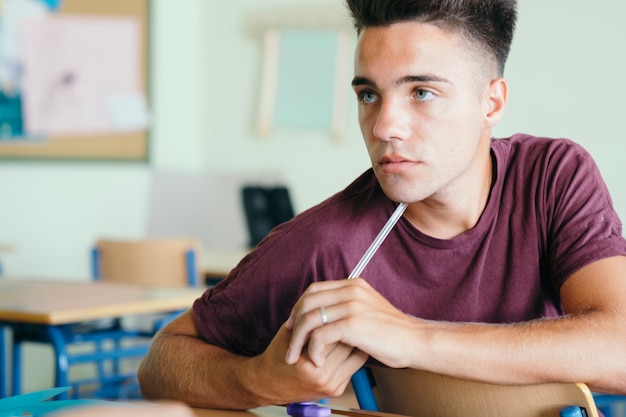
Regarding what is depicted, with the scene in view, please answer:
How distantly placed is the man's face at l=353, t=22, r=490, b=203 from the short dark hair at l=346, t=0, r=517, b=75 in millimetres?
15

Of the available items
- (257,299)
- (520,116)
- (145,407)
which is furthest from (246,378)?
(520,116)

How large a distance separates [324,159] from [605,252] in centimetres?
402

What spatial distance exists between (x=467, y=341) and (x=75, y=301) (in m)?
2.01

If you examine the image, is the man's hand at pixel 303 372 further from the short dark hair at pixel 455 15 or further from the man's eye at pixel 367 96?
the short dark hair at pixel 455 15

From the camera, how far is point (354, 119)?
5438 millimetres

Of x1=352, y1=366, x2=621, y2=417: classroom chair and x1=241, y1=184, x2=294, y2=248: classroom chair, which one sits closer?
x1=352, y1=366, x2=621, y2=417: classroom chair

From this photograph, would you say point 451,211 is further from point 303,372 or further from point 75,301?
point 75,301

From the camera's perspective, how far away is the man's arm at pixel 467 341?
1.35m

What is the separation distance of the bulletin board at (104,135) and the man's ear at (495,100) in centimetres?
382

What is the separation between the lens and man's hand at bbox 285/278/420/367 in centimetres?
135

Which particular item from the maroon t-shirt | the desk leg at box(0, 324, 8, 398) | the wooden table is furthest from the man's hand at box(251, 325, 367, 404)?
the desk leg at box(0, 324, 8, 398)

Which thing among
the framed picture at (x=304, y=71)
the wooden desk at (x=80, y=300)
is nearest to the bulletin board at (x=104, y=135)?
the framed picture at (x=304, y=71)

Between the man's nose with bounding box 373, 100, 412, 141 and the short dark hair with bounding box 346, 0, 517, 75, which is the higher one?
the short dark hair with bounding box 346, 0, 517, 75

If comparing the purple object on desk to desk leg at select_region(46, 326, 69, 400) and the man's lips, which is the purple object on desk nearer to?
the man's lips
